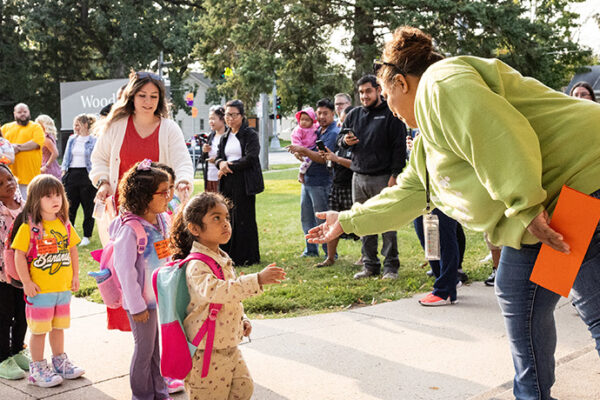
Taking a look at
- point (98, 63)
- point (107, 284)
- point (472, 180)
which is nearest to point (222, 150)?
point (107, 284)

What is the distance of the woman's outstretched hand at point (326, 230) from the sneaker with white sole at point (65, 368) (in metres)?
1.89

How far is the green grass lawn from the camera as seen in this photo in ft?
20.3

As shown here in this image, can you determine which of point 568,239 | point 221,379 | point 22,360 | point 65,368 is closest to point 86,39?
point 22,360

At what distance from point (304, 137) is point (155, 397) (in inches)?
232

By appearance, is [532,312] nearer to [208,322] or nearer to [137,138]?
[208,322]

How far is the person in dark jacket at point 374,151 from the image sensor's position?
7.07 meters

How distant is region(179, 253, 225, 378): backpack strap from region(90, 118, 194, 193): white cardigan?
1562 millimetres

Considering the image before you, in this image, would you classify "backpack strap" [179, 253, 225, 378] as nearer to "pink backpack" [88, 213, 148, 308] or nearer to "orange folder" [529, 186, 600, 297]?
"pink backpack" [88, 213, 148, 308]

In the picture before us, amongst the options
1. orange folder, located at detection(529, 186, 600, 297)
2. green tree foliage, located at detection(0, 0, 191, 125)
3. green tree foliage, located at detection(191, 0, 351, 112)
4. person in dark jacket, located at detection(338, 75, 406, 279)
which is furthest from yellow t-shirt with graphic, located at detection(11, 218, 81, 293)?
green tree foliage, located at detection(0, 0, 191, 125)

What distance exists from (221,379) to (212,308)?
35cm

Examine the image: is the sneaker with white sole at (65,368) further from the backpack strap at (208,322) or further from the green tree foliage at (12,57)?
the green tree foliage at (12,57)

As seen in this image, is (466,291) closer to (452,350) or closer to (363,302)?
(363,302)

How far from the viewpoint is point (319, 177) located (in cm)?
894

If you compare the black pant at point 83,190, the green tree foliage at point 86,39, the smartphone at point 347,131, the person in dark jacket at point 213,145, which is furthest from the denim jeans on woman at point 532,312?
the green tree foliage at point 86,39
